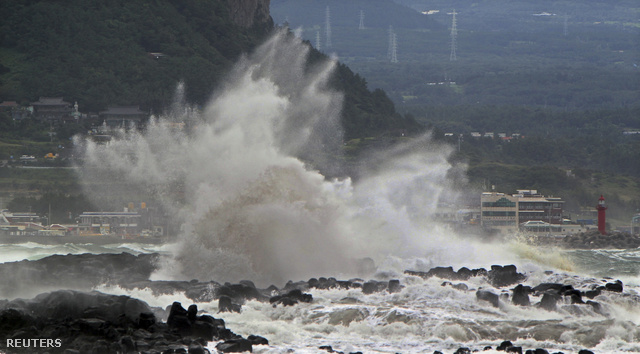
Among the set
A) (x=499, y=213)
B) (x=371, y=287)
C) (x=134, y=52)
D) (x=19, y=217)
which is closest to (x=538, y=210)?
(x=499, y=213)

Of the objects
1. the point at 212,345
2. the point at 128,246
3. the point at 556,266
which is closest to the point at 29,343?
the point at 212,345

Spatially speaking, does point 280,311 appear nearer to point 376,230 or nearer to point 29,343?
point 29,343

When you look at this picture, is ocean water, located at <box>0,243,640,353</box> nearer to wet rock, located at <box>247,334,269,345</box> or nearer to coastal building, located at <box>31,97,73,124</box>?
wet rock, located at <box>247,334,269,345</box>

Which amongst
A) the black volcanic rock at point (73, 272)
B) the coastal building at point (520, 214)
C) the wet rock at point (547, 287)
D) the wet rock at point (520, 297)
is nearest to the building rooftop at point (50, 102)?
the coastal building at point (520, 214)

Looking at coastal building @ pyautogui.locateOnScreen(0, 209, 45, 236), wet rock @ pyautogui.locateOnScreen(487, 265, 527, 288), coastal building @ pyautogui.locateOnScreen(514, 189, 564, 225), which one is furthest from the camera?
coastal building @ pyautogui.locateOnScreen(514, 189, 564, 225)

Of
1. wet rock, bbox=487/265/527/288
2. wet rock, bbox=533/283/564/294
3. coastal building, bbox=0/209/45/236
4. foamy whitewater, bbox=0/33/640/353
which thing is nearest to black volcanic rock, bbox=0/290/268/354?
foamy whitewater, bbox=0/33/640/353

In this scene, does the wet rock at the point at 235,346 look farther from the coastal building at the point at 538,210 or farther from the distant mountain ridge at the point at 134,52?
the distant mountain ridge at the point at 134,52
